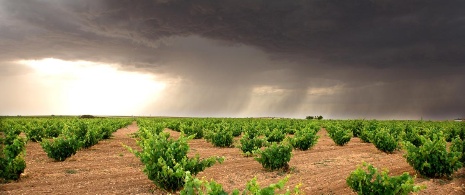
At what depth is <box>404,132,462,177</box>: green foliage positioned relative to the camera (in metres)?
14.2

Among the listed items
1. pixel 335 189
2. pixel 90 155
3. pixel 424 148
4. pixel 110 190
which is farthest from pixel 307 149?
pixel 110 190

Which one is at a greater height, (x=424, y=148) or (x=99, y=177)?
(x=424, y=148)

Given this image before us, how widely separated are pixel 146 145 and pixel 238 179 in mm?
4062

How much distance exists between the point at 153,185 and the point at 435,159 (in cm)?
1078

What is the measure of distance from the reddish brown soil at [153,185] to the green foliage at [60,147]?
35 centimetres

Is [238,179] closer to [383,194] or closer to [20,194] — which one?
[383,194]

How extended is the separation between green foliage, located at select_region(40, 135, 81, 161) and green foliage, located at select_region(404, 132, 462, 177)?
15.5 meters

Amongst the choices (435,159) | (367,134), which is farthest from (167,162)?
(367,134)

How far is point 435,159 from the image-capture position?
14.3 m

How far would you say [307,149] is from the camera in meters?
24.3

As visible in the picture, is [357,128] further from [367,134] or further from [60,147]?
[60,147]

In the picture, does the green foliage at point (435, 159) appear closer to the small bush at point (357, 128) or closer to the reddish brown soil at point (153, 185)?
the reddish brown soil at point (153, 185)

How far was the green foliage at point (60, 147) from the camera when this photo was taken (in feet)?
58.4

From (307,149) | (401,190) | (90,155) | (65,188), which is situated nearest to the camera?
(401,190)
